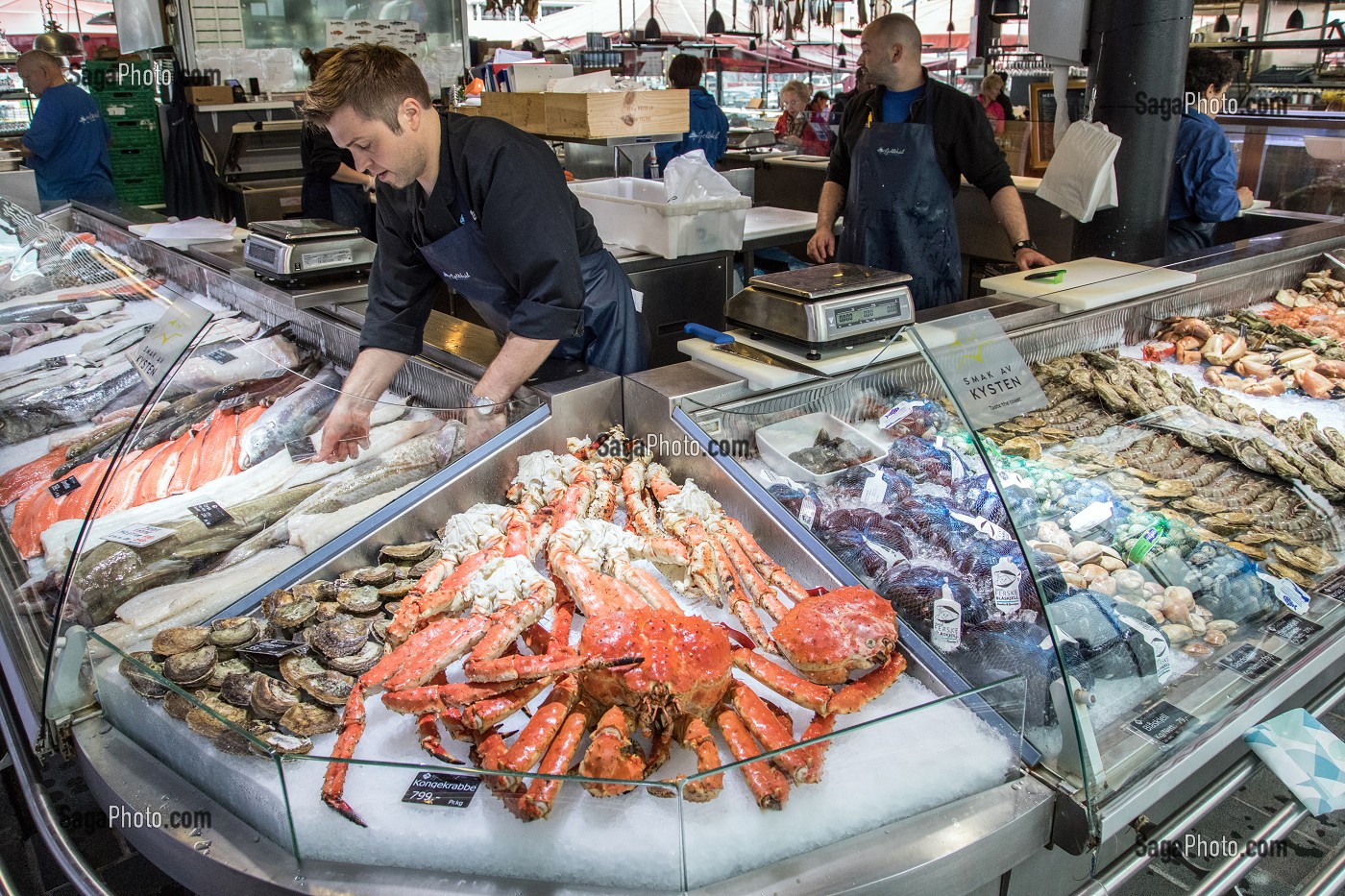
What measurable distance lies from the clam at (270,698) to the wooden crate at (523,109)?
3.29 meters

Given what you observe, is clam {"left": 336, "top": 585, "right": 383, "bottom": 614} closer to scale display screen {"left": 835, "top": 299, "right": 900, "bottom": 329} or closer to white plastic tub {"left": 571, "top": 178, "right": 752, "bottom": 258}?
scale display screen {"left": 835, "top": 299, "right": 900, "bottom": 329}

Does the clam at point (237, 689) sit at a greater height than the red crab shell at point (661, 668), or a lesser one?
lesser

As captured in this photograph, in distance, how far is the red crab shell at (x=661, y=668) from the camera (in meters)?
1.42

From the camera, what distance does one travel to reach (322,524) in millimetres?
1966

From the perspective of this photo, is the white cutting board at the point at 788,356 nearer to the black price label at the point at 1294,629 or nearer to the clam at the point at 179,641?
the black price label at the point at 1294,629

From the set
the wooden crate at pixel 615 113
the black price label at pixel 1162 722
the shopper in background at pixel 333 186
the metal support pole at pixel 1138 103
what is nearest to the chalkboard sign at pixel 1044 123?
the metal support pole at pixel 1138 103

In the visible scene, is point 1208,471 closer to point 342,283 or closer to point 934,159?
point 934,159

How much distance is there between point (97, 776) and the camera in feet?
5.21

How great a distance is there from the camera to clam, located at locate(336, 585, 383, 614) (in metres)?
1.80

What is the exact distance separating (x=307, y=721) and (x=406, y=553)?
0.50 meters

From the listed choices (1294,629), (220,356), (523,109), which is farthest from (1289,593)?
(523,109)

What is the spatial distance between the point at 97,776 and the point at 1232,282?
3.62 meters

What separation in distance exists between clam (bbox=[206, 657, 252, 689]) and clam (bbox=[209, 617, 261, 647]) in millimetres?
35

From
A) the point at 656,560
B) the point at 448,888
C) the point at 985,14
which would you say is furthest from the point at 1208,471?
the point at 985,14
